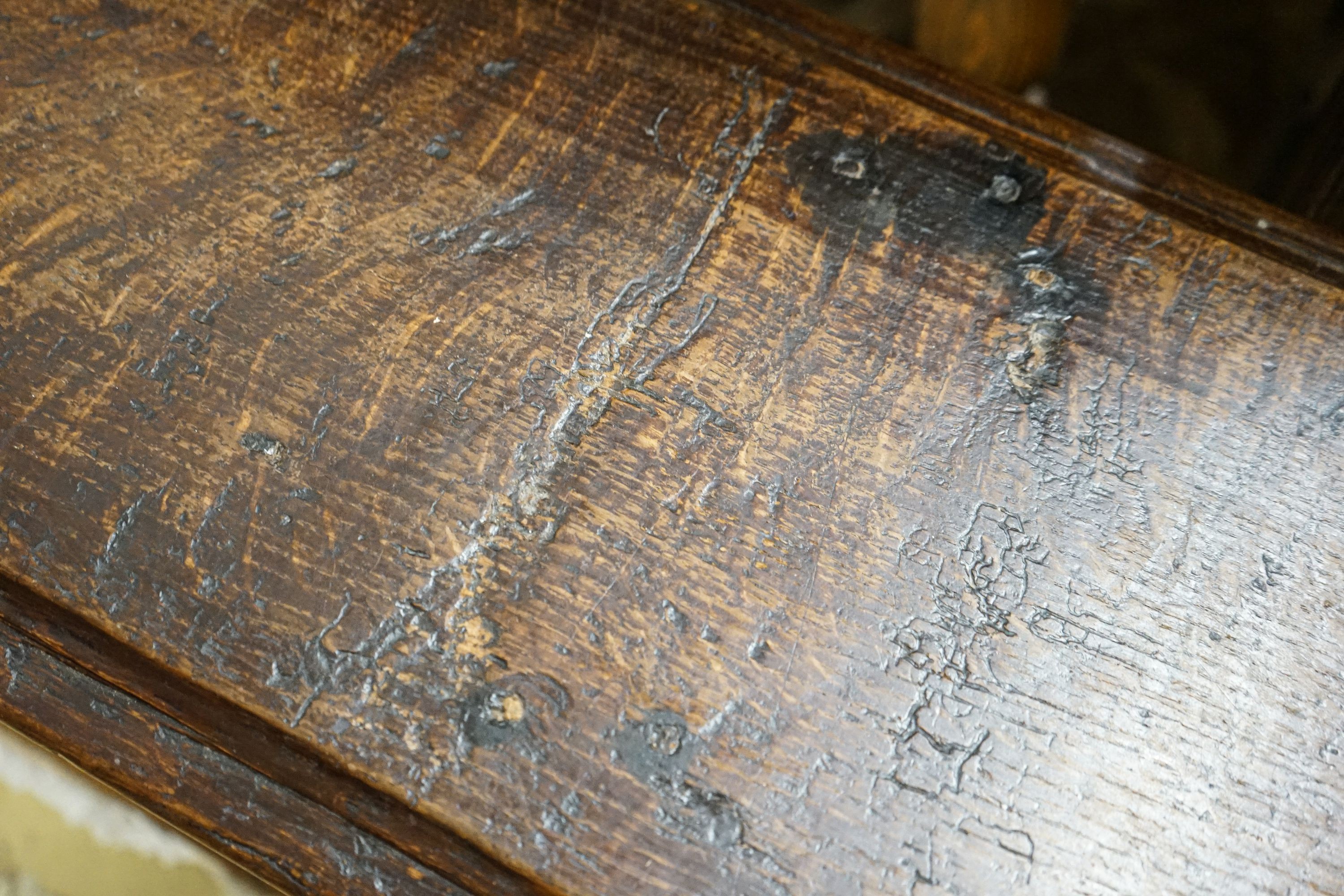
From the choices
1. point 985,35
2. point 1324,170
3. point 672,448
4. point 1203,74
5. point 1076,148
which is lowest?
point 672,448

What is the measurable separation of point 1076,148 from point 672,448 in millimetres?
434

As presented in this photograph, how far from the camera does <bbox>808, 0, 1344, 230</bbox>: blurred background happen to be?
58.9 inches

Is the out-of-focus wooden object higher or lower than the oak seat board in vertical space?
higher

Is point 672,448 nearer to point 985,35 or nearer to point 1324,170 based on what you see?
point 985,35

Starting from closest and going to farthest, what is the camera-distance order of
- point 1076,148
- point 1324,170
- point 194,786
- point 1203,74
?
point 194,786 < point 1076,148 < point 1324,170 < point 1203,74

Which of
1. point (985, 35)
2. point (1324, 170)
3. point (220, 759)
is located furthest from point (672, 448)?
point (1324, 170)

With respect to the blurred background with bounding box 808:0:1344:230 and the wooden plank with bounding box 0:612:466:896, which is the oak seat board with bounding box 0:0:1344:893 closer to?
the wooden plank with bounding box 0:612:466:896

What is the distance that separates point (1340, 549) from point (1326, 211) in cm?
96

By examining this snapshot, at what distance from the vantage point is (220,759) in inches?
22.9

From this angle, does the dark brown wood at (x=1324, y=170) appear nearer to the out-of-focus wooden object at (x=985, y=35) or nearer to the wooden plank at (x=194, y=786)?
the out-of-focus wooden object at (x=985, y=35)

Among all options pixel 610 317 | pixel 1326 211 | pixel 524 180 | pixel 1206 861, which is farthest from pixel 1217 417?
pixel 1326 211

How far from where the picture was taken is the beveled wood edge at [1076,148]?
72 cm

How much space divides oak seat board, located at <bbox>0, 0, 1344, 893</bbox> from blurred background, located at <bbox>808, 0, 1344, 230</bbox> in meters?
0.88

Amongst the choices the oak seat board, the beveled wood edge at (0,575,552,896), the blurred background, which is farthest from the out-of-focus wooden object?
the beveled wood edge at (0,575,552,896)
